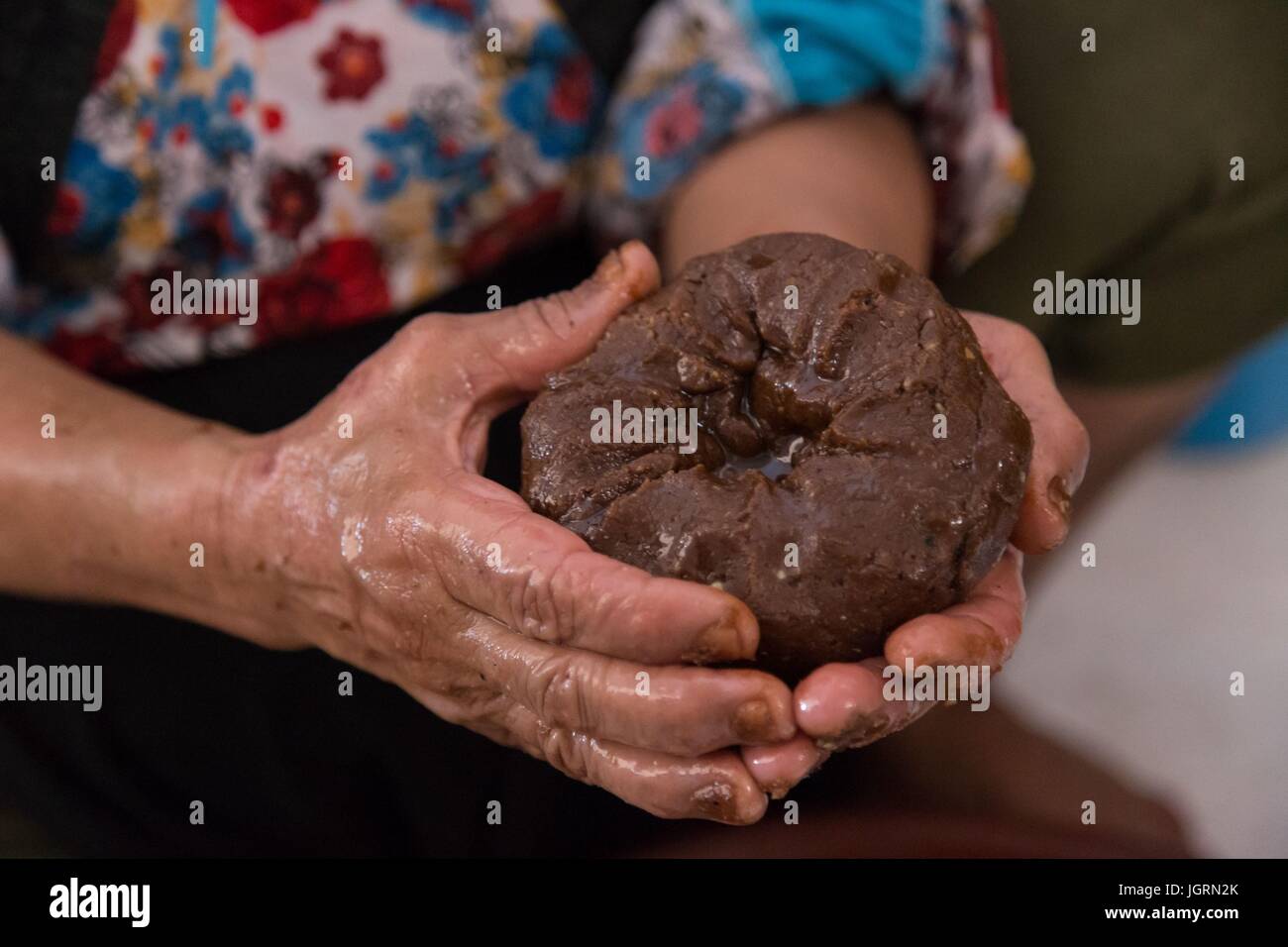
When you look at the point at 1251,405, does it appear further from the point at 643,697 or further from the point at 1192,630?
the point at 643,697

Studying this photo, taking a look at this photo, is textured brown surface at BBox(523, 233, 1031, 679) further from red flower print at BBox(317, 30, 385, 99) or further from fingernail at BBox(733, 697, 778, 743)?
red flower print at BBox(317, 30, 385, 99)

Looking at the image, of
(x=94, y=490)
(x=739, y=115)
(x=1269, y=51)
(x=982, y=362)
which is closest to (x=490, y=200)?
(x=739, y=115)

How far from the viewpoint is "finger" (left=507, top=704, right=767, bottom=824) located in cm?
102

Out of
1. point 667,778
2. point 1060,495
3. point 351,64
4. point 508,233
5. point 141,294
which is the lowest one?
point 667,778

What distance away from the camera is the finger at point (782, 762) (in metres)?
1.01

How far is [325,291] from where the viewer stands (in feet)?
5.05

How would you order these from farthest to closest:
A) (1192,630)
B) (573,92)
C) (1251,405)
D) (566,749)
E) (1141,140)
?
(1251,405)
(1192,630)
(1141,140)
(573,92)
(566,749)

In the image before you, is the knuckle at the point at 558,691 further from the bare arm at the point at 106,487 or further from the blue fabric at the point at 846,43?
the blue fabric at the point at 846,43

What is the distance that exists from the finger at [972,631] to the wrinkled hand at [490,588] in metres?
0.12

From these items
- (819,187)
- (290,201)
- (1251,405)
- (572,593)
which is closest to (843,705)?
(572,593)

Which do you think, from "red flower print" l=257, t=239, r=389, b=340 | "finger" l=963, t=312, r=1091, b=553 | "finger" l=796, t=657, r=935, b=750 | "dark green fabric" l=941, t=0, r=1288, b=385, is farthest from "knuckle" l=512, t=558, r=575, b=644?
"dark green fabric" l=941, t=0, r=1288, b=385

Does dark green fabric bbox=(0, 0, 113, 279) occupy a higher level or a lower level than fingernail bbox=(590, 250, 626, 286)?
higher

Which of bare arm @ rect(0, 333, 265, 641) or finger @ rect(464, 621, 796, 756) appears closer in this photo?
finger @ rect(464, 621, 796, 756)

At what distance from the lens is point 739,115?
1596 mm
